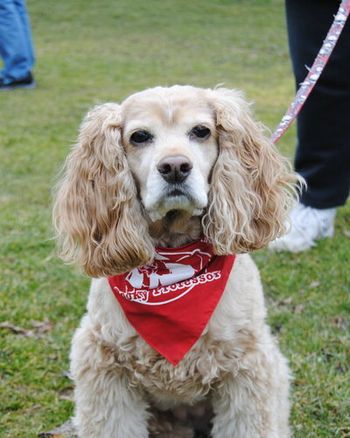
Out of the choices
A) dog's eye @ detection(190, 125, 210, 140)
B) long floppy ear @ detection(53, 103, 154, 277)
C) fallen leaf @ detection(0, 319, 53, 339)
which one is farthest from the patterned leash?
fallen leaf @ detection(0, 319, 53, 339)

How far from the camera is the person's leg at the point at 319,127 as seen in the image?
175 inches

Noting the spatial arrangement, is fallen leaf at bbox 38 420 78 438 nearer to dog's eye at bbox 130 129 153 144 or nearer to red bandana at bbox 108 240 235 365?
red bandana at bbox 108 240 235 365

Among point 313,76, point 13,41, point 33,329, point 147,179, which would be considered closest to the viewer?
point 147,179

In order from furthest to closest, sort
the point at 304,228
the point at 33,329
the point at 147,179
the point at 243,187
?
the point at 304,228, the point at 33,329, the point at 243,187, the point at 147,179

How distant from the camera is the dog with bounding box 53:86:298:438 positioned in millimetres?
2732

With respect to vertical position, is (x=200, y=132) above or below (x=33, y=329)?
above

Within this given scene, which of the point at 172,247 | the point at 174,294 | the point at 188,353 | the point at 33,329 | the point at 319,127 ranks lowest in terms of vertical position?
the point at 33,329

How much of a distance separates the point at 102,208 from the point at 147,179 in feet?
0.76

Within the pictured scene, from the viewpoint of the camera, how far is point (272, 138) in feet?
9.78

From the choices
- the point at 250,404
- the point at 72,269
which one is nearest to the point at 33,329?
the point at 72,269

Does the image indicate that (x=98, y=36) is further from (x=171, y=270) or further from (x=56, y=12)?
(x=171, y=270)

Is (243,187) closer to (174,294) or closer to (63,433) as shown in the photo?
(174,294)

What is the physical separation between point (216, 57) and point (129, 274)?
1229cm

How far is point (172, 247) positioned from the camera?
285 centimetres
